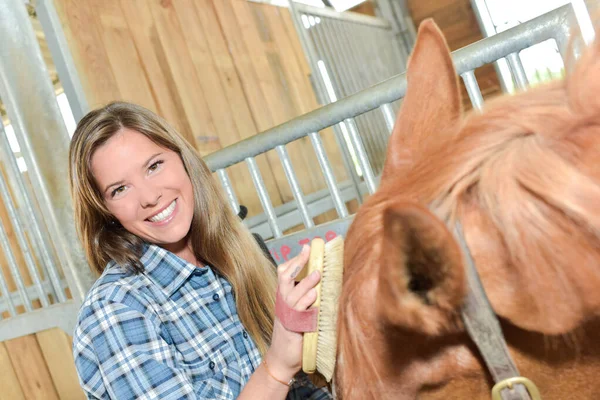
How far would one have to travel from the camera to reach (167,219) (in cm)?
114

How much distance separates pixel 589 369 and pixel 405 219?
226 millimetres

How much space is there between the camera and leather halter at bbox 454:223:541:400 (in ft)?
1.49

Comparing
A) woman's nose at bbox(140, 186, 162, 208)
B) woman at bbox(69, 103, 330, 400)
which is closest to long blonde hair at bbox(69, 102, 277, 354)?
woman at bbox(69, 103, 330, 400)

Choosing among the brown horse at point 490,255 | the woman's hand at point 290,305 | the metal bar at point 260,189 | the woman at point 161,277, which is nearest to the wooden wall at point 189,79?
the metal bar at point 260,189

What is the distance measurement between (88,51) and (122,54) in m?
0.21

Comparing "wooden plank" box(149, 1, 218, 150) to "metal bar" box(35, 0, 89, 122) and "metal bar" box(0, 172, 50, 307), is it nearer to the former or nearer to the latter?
"metal bar" box(35, 0, 89, 122)

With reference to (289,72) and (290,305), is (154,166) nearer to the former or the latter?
(290,305)

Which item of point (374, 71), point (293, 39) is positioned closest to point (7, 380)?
point (293, 39)

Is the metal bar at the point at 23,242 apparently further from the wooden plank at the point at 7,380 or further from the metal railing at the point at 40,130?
the wooden plank at the point at 7,380

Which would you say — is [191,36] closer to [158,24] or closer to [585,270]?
[158,24]

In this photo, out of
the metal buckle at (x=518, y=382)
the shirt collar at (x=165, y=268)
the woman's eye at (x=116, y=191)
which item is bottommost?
the metal buckle at (x=518, y=382)

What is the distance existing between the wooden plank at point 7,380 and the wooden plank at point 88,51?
38.3 inches

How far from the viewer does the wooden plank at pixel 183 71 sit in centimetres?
273

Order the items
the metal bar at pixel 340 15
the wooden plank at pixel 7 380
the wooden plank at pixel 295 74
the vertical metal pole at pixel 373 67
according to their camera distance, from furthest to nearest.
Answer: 1. the vertical metal pole at pixel 373 67
2. the wooden plank at pixel 295 74
3. the metal bar at pixel 340 15
4. the wooden plank at pixel 7 380
